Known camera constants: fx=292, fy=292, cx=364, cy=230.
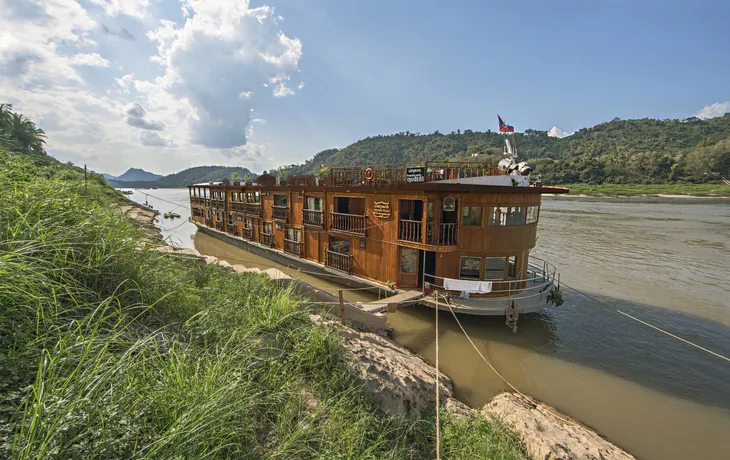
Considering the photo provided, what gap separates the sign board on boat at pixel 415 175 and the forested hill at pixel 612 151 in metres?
38.1

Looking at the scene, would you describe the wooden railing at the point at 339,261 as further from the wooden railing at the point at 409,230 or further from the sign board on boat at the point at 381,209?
the wooden railing at the point at 409,230

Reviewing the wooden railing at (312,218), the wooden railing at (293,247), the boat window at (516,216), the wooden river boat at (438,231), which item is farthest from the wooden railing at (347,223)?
the boat window at (516,216)

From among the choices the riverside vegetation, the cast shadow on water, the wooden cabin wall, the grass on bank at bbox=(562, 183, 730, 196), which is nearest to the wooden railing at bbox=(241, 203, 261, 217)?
the wooden cabin wall

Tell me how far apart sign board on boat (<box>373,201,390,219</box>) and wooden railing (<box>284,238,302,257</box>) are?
20.6 ft

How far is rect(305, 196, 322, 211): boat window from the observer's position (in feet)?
51.3

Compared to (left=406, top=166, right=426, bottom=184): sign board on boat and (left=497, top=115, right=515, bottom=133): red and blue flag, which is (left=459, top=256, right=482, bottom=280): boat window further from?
(left=497, top=115, right=515, bottom=133): red and blue flag

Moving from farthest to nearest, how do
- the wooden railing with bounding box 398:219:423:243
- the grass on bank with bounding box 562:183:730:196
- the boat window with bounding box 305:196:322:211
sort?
the grass on bank with bounding box 562:183:730:196 < the boat window with bounding box 305:196:322:211 < the wooden railing with bounding box 398:219:423:243

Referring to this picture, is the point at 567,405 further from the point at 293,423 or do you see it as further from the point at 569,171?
the point at 569,171

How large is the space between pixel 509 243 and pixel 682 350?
701cm

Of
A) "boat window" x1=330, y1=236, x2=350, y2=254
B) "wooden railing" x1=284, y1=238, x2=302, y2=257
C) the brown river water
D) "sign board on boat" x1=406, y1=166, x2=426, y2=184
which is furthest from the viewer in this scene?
"wooden railing" x1=284, y1=238, x2=302, y2=257

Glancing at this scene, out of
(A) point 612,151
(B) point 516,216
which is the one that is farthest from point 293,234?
(A) point 612,151

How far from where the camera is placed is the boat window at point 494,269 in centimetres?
1138

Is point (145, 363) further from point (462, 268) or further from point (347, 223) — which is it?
point (347, 223)

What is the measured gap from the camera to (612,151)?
370 ft
